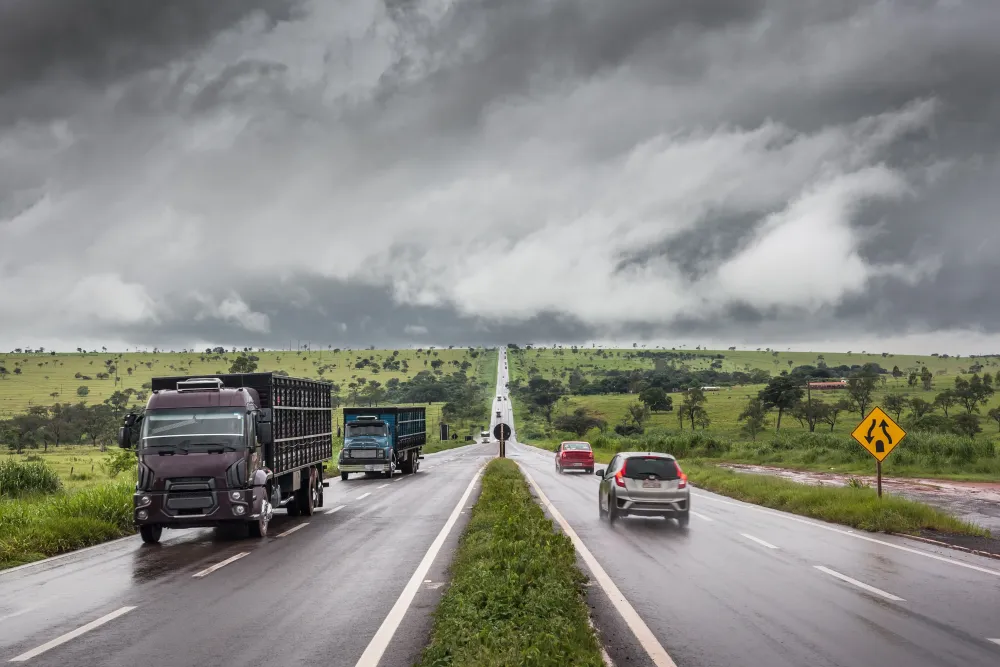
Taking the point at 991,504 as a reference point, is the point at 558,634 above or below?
above

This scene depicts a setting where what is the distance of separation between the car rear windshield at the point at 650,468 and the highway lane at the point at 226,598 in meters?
4.73

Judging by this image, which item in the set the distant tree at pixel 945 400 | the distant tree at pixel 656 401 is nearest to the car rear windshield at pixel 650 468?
the distant tree at pixel 945 400

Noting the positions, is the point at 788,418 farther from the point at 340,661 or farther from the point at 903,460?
the point at 340,661

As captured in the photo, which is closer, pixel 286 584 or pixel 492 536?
pixel 286 584

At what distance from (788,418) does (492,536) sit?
10207 centimetres

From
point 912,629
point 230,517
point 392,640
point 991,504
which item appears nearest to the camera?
point 392,640

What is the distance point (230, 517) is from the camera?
16469 millimetres

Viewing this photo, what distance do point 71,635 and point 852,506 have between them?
1886 cm

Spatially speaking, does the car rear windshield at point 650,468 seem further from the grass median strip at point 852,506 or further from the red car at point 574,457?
the red car at point 574,457

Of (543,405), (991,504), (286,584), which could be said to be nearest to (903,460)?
(991,504)

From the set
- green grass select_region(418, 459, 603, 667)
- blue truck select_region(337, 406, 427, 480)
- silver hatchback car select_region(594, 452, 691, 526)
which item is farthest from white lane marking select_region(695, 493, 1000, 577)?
blue truck select_region(337, 406, 427, 480)

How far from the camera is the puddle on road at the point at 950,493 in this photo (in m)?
23.1

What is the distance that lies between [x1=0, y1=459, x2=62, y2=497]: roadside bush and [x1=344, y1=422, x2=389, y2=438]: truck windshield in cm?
1420

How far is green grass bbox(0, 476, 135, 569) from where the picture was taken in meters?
15.4
